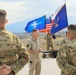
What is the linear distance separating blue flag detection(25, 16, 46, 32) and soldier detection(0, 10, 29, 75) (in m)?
12.1

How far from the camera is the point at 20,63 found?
421cm

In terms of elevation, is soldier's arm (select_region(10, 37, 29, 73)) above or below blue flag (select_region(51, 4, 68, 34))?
below

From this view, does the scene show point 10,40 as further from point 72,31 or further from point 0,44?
point 72,31

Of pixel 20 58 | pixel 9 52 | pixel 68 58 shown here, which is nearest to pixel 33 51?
pixel 68 58

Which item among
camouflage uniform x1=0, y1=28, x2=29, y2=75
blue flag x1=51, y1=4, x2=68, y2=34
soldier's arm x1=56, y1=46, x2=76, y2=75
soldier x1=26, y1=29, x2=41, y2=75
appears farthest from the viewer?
blue flag x1=51, y1=4, x2=68, y2=34

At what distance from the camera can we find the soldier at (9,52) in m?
4.15

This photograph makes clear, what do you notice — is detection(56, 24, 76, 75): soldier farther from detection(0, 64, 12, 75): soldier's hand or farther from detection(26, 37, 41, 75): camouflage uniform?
detection(26, 37, 41, 75): camouflage uniform

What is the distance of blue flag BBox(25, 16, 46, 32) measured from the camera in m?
16.5

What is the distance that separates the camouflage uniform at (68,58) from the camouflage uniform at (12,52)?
51cm

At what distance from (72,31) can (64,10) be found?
1211 centimetres

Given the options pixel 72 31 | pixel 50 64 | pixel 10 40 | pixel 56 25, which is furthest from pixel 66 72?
pixel 56 25

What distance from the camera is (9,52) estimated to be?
4.18 meters

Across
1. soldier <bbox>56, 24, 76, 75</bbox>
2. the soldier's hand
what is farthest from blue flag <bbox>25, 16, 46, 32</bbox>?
the soldier's hand

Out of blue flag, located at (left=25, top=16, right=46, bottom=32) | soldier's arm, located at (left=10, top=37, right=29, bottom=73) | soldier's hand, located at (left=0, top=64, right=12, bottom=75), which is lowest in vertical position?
soldier's hand, located at (left=0, top=64, right=12, bottom=75)
